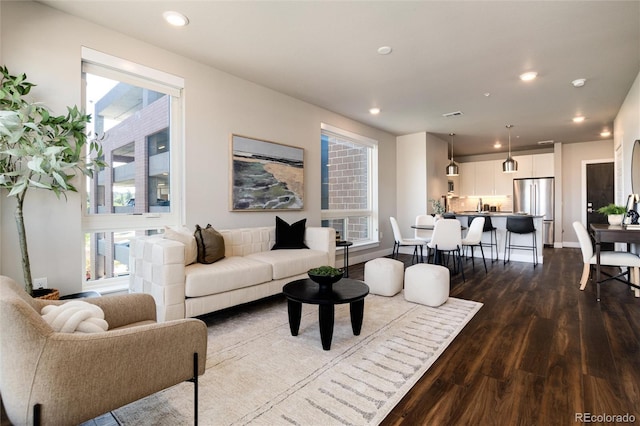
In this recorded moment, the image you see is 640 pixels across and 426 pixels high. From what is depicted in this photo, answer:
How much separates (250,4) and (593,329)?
4.05 metres

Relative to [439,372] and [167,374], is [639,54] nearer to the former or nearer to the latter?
[439,372]

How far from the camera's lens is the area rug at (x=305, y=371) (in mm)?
1655

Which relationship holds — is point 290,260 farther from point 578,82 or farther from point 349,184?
point 578,82

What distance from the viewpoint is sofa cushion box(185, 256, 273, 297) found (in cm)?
270

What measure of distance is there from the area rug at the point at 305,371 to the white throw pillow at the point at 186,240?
66 cm

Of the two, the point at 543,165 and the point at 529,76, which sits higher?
the point at 529,76

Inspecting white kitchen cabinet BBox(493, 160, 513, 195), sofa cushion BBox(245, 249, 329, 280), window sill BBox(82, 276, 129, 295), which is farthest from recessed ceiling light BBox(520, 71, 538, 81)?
white kitchen cabinet BBox(493, 160, 513, 195)

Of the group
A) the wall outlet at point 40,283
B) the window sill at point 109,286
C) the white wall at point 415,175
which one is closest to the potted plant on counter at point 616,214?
the white wall at point 415,175

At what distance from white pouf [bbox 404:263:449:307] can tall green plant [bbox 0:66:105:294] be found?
127 inches

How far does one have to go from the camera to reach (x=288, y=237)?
162 inches

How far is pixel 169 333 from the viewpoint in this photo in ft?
4.40

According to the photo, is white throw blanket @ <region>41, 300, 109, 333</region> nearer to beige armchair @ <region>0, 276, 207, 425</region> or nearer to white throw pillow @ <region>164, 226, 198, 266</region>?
beige armchair @ <region>0, 276, 207, 425</region>

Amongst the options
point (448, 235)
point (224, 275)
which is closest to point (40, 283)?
point (224, 275)

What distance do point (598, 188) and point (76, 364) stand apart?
1039 cm
